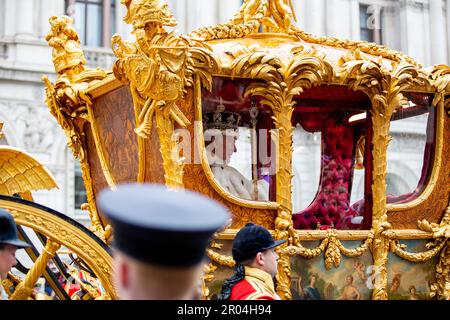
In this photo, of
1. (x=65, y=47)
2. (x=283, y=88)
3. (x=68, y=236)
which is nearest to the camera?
(x=68, y=236)

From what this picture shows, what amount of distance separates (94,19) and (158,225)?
2168 centimetres

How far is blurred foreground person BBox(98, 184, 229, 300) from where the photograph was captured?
2.24 m

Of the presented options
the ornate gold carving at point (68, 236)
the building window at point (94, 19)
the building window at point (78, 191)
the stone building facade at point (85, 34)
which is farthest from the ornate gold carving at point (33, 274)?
the building window at point (94, 19)

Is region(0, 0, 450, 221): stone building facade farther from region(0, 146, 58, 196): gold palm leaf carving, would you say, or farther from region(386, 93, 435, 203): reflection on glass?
region(386, 93, 435, 203): reflection on glass

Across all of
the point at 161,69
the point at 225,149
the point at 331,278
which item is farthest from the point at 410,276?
the point at 161,69

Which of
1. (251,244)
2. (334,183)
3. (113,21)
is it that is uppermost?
(113,21)

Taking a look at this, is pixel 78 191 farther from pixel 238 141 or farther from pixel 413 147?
pixel 238 141

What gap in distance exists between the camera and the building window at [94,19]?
75.2ft

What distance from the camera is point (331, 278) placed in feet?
19.6

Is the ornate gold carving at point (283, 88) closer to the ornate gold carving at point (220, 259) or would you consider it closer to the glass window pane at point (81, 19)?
the ornate gold carving at point (220, 259)

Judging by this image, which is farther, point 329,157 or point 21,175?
point 329,157

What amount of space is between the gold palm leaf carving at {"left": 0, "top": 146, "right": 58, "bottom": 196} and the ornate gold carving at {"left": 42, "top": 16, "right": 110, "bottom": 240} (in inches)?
21.3

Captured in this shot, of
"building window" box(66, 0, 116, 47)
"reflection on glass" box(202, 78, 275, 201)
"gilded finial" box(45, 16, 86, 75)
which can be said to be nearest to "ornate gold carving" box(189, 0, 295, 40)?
"reflection on glass" box(202, 78, 275, 201)
